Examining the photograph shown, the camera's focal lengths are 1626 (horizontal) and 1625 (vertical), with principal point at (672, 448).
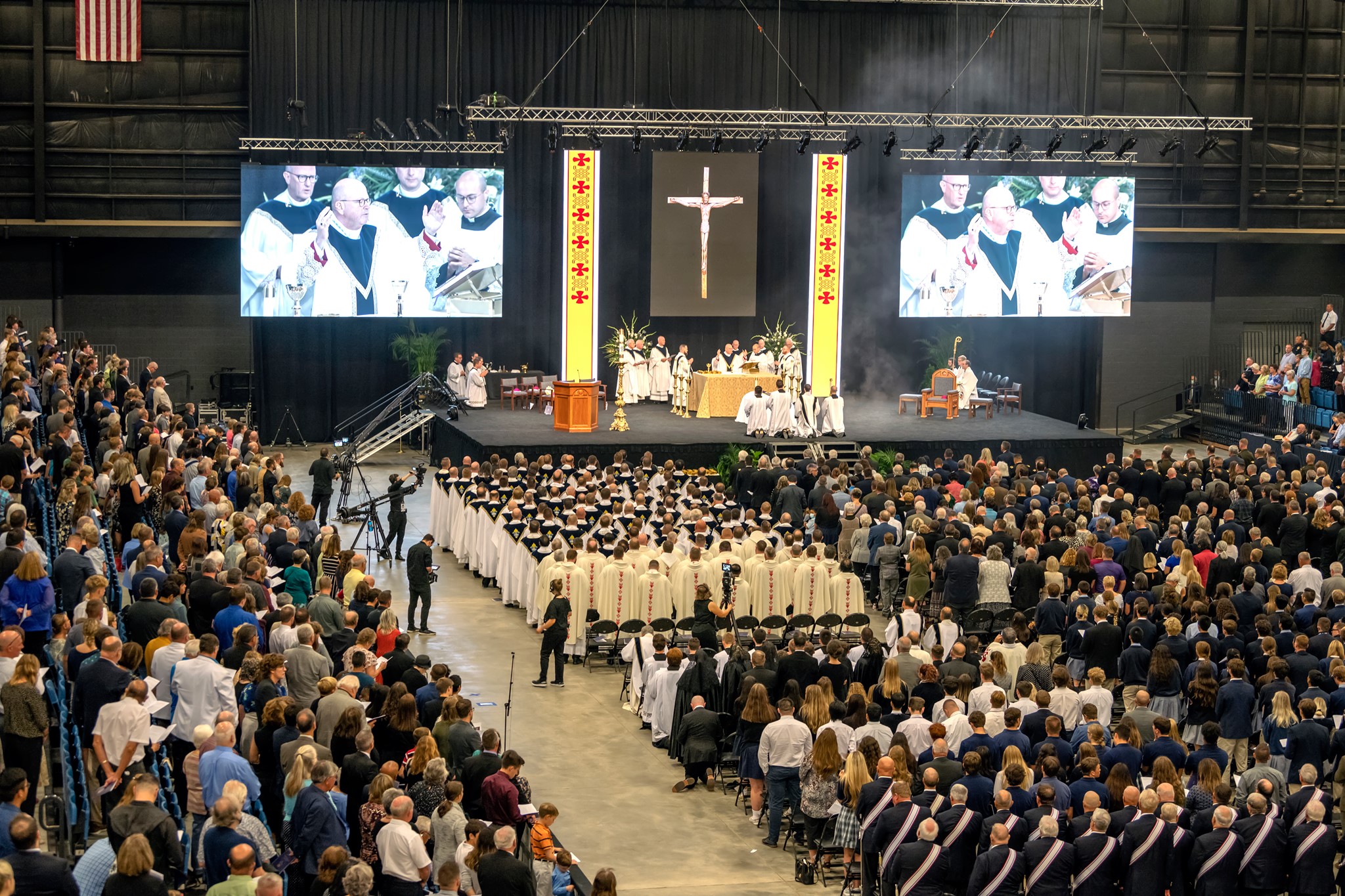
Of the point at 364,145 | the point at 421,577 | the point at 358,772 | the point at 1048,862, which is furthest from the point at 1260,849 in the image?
the point at 364,145

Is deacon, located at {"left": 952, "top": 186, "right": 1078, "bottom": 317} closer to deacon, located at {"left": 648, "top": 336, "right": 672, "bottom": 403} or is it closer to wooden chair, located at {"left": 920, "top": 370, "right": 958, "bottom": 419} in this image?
wooden chair, located at {"left": 920, "top": 370, "right": 958, "bottom": 419}

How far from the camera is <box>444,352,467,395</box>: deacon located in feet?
102

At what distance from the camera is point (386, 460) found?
97.2 feet

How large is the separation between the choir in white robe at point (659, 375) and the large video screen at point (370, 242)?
340 cm

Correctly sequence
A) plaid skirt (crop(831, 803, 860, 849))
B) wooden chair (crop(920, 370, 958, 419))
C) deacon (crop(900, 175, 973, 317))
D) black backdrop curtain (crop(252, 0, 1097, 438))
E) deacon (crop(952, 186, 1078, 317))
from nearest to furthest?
plaid skirt (crop(831, 803, 860, 849)) < wooden chair (crop(920, 370, 958, 419)) < black backdrop curtain (crop(252, 0, 1097, 438)) < deacon (crop(900, 175, 973, 317)) < deacon (crop(952, 186, 1078, 317))

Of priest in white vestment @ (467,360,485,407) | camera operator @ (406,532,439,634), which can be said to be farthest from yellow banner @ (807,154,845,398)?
camera operator @ (406,532,439,634)

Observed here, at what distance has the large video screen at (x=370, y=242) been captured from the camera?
29.1 m

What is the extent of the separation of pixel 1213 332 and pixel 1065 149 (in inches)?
205

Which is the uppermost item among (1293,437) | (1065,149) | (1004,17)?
(1004,17)

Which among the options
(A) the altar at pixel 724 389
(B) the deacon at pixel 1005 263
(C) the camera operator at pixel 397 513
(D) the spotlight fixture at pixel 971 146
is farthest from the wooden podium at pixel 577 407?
(B) the deacon at pixel 1005 263

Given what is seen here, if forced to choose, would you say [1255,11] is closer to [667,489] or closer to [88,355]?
[667,489]

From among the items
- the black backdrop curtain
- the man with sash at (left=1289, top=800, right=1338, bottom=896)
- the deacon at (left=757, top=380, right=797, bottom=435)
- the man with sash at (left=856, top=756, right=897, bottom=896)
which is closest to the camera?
the man with sash at (left=1289, top=800, right=1338, bottom=896)

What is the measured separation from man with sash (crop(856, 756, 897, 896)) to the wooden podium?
16.5 m

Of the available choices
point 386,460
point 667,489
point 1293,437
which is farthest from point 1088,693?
point 386,460
